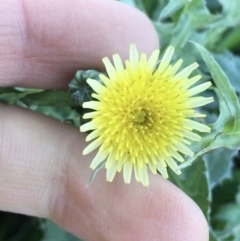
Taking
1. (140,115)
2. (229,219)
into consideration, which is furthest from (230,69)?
(140,115)

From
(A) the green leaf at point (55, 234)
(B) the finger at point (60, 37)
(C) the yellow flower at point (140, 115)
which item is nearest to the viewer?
(C) the yellow flower at point (140, 115)

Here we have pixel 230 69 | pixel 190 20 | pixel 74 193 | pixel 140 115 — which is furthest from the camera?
pixel 230 69

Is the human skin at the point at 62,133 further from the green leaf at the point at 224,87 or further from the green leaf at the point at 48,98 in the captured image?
the green leaf at the point at 224,87

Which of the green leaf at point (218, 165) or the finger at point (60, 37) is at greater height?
the finger at point (60, 37)

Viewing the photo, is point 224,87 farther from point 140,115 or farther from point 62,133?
point 62,133

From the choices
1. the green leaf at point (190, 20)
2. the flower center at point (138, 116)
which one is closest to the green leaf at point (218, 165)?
the green leaf at point (190, 20)

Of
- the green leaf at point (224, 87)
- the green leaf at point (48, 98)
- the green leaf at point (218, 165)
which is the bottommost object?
the green leaf at point (218, 165)

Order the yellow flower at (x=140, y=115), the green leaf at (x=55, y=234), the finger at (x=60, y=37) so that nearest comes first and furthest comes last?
the yellow flower at (x=140, y=115), the finger at (x=60, y=37), the green leaf at (x=55, y=234)

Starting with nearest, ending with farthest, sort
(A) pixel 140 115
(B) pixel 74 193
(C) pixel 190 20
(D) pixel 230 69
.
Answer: (A) pixel 140 115, (B) pixel 74 193, (C) pixel 190 20, (D) pixel 230 69
